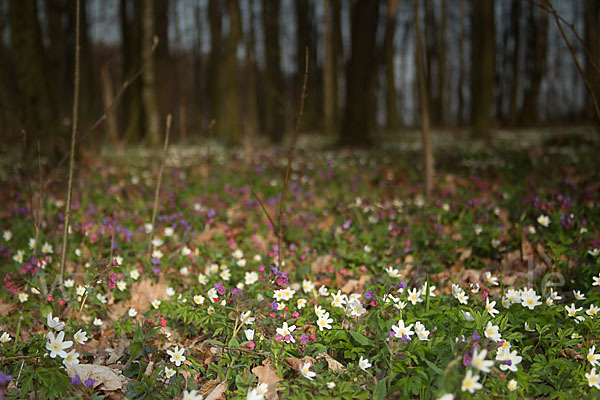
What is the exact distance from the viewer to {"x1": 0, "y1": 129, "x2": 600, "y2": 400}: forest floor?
6.18 ft

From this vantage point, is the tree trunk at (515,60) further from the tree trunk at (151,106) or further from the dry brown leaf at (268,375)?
the dry brown leaf at (268,375)

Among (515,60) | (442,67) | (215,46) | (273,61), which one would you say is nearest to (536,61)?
(515,60)

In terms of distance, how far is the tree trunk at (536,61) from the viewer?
54.3 feet

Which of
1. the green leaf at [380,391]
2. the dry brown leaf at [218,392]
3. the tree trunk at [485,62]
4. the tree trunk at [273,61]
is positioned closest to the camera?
the green leaf at [380,391]

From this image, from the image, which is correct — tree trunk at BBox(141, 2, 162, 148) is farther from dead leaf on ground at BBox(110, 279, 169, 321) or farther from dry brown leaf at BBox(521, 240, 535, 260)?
dry brown leaf at BBox(521, 240, 535, 260)

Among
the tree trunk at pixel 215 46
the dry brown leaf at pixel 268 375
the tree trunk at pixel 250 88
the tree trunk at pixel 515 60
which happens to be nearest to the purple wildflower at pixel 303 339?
the dry brown leaf at pixel 268 375

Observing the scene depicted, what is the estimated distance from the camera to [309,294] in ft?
9.32

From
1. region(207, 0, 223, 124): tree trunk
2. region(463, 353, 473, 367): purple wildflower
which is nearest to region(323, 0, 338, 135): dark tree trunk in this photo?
region(207, 0, 223, 124): tree trunk

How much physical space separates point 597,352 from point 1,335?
10.0 ft

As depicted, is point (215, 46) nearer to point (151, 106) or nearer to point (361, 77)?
point (151, 106)

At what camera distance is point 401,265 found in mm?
3043

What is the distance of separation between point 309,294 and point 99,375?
134cm

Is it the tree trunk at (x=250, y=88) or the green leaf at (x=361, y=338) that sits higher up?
the tree trunk at (x=250, y=88)

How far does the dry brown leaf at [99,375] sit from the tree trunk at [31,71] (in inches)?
186
